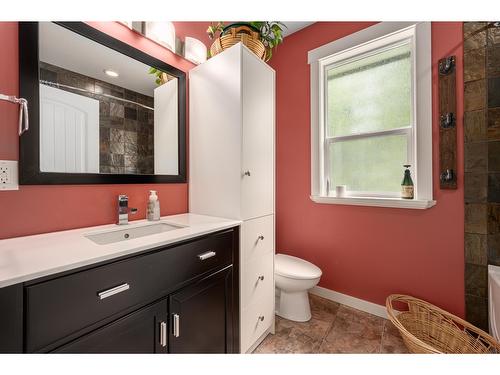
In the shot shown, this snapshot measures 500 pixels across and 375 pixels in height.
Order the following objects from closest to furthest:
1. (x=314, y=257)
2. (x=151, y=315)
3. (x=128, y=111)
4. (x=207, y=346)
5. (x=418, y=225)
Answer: (x=151, y=315) < (x=207, y=346) < (x=128, y=111) < (x=418, y=225) < (x=314, y=257)

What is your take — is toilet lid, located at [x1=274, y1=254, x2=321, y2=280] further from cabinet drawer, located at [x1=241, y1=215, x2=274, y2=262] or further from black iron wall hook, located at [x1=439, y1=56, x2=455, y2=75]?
black iron wall hook, located at [x1=439, y1=56, x2=455, y2=75]

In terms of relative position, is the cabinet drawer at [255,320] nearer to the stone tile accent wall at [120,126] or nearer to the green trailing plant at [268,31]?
the stone tile accent wall at [120,126]

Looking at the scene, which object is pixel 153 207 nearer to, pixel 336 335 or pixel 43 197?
pixel 43 197

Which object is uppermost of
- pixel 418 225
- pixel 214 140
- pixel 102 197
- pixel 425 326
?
pixel 214 140

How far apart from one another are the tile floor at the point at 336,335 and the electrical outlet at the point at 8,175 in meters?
1.60

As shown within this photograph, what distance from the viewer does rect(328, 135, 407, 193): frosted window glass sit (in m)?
1.72

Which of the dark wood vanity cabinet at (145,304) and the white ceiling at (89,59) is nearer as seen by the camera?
the dark wood vanity cabinet at (145,304)

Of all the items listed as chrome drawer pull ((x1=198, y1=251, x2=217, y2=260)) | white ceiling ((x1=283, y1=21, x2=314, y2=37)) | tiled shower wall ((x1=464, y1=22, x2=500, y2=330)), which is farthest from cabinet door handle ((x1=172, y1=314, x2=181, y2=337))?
white ceiling ((x1=283, y1=21, x2=314, y2=37))

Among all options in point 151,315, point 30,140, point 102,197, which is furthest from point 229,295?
point 30,140

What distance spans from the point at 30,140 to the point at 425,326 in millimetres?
2514

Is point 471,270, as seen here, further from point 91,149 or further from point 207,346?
point 91,149

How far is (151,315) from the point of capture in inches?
32.5

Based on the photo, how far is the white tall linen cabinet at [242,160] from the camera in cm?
127

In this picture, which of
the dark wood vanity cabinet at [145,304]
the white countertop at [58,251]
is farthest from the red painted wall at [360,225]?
the white countertop at [58,251]
